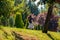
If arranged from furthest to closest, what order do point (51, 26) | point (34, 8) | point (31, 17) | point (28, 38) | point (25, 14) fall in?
point (34, 8)
point (25, 14)
point (31, 17)
point (51, 26)
point (28, 38)

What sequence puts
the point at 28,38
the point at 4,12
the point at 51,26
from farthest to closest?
the point at 51,26, the point at 4,12, the point at 28,38

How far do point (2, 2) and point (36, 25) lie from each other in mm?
24587

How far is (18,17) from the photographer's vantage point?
32.8 meters

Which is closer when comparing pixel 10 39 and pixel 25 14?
pixel 10 39

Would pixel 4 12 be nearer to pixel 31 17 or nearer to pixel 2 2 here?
pixel 2 2

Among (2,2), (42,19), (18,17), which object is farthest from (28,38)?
(42,19)

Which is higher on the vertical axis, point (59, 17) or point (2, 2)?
point (2, 2)

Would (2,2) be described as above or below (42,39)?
above

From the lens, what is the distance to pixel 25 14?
2210 inches

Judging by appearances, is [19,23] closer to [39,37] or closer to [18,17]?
[18,17]

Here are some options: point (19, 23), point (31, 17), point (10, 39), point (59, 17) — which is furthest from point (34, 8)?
point (10, 39)

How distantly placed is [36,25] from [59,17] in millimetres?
5121

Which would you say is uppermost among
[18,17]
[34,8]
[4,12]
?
[4,12]

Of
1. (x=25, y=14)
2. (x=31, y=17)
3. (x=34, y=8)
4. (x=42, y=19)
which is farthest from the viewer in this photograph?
(x=34, y=8)
